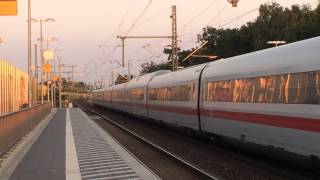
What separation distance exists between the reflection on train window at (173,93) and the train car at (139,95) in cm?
224

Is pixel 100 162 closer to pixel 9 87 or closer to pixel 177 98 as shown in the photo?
pixel 177 98

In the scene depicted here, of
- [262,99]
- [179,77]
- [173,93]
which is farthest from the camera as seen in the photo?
[173,93]

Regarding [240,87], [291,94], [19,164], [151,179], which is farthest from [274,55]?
[19,164]

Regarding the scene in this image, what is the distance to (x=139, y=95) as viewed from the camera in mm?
40656

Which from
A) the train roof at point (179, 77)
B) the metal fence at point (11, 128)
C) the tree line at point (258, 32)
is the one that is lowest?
the metal fence at point (11, 128)

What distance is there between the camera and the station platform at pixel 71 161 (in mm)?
14484

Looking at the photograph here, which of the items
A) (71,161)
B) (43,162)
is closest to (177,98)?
(71,161)

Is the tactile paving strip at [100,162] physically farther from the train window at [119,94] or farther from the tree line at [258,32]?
the tree line at [258,32]

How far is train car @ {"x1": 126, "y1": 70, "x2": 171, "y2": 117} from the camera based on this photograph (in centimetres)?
3796

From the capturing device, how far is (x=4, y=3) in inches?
688

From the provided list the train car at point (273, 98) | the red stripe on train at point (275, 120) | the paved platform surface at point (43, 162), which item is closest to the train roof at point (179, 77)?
the train car at point (273, 98)

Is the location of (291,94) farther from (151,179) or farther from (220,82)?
(220,82)

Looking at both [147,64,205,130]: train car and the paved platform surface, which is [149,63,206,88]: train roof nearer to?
[147,64,205,130]: train car

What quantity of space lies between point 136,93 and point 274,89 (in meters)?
28.0
